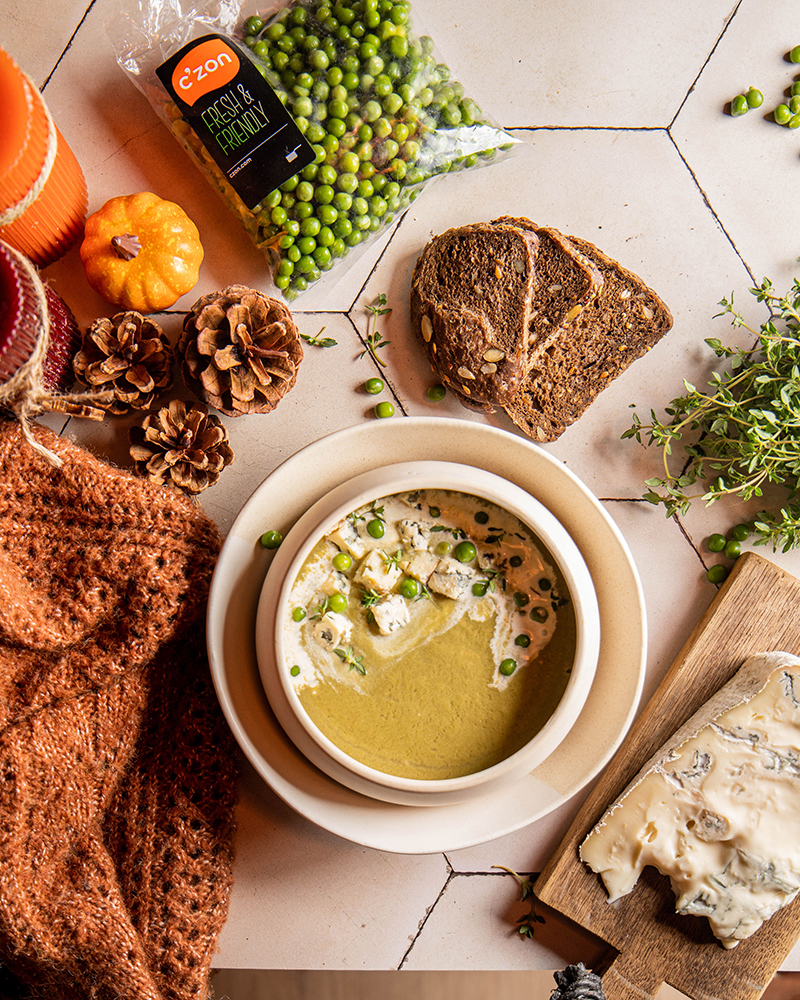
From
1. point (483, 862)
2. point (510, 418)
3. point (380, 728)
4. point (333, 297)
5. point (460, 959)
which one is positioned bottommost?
point (460, 959)

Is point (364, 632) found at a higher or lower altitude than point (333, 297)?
lower

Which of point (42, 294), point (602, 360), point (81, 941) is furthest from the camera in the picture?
point (602, 360)

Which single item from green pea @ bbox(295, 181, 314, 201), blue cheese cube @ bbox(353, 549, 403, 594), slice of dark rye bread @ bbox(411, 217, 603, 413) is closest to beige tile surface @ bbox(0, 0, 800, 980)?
slice of dark rye bread @ bbox(411, 217, 603, 413)

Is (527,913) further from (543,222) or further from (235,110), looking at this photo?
(235,110)

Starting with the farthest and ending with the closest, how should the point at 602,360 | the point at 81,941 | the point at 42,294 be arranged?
1. the point at 602,360
2. the point at 81,941
3. the point at 42,294

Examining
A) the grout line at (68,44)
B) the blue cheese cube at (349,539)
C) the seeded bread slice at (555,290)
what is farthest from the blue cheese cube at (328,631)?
the grout line at (68,44)

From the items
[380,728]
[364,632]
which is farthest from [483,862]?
[364,632]

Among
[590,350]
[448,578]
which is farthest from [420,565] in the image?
[590,350]

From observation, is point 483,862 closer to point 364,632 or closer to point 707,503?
point 364,632
